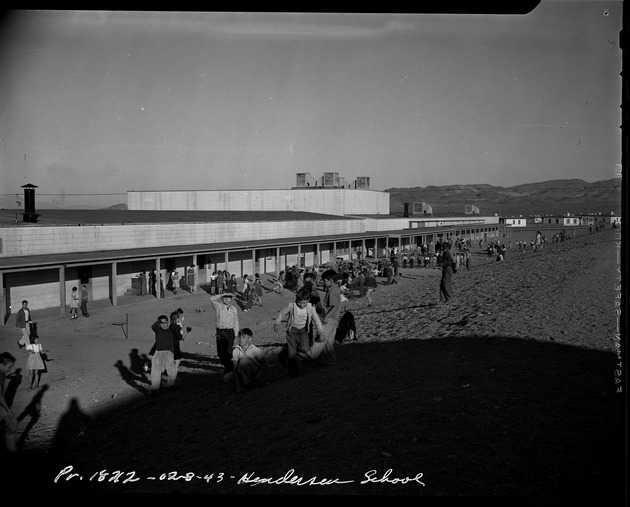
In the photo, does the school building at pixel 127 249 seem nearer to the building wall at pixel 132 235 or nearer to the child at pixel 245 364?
the building wall at pixel 132 235

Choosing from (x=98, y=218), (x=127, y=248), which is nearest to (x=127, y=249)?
(x=127, y=248)

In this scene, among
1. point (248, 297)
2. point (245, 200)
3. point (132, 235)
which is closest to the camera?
point (248, 297)

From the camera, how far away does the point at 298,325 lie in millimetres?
7191

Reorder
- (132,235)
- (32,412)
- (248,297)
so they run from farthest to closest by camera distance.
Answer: (132,235) < (248,297) < (32,412)

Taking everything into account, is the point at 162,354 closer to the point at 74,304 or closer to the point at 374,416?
the point at 374,416

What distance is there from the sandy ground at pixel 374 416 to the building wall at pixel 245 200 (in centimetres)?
3566

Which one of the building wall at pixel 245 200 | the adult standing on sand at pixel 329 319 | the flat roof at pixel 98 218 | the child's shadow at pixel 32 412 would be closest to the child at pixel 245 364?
the adult standing on sand at pixel 329 319

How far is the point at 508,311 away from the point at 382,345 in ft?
9.25

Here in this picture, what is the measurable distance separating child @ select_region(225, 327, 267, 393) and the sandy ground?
0.71 feet

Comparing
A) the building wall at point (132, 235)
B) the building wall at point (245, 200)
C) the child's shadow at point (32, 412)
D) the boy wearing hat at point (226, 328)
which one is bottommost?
the child's shadow at point (32, 412)

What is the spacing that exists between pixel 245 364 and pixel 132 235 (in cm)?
1472

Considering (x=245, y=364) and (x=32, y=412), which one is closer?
(x=245, y=364)

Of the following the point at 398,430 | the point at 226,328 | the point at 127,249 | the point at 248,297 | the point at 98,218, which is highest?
the point at 98,218

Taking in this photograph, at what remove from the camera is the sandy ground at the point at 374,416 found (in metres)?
3.78
